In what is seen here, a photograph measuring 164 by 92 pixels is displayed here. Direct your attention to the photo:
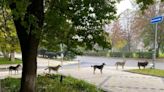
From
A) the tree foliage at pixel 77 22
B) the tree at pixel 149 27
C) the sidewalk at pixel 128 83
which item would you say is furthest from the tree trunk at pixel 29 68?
the tree at pixel 149 27

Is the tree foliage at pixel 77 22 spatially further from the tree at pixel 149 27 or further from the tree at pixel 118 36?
the tree at pixel 118 36

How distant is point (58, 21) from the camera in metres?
9.05

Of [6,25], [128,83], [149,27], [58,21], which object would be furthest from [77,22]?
[149,27]

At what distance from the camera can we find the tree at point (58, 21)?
941 centimetres

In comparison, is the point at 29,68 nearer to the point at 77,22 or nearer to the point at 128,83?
the point at 77,22

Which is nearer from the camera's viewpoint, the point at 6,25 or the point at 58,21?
the point at 58,21

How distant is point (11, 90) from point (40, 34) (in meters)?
3.87

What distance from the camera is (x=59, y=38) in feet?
33.6

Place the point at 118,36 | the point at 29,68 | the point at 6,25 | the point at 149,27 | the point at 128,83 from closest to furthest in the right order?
the point at 29,68 < the point at 6,25 < the point at 128,83 < the point at 149,27 < the point at 118,36

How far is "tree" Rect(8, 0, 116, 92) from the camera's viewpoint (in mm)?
9406

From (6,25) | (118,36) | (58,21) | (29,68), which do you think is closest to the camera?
(58,21)

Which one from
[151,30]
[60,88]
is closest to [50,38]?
[60,88]

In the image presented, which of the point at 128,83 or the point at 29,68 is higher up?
the point at 29,68

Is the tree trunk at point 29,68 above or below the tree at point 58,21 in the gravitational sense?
below
